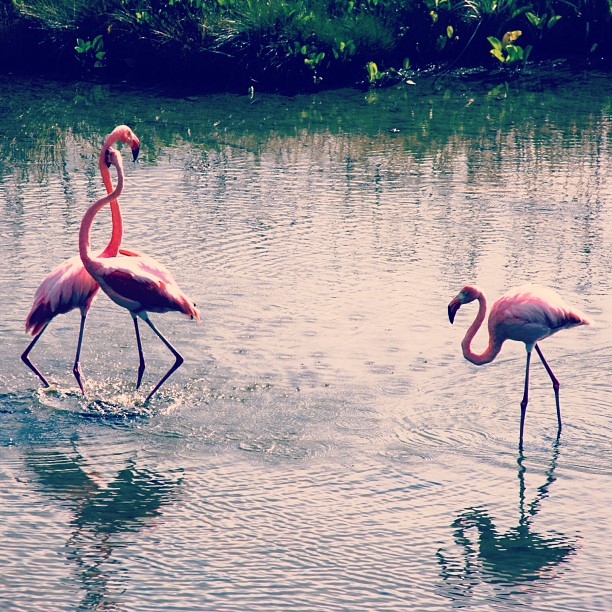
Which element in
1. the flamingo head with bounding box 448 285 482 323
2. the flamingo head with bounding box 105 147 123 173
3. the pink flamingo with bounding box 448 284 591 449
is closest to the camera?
the flamingo head with bounding box 448 285 482 323

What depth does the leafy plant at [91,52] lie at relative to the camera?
13.1 meters

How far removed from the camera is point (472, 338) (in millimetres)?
5750

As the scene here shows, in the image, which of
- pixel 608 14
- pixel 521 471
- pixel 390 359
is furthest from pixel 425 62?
pixel 521 471

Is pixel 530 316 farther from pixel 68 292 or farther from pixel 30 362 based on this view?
pixel 30 362

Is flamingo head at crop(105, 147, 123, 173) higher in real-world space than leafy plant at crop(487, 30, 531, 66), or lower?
lower

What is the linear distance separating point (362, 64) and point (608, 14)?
9.12ft

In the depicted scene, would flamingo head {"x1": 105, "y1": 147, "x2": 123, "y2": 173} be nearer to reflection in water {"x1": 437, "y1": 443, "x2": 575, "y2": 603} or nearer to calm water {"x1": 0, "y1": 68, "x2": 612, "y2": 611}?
calm water {"x1": 0, "y1": 68, "x2": 612, "y2": 611}

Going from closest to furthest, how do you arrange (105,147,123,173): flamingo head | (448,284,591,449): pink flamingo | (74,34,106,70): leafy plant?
(448,284,591,449): pink flamingo, (105,147,123,173): flamingo head, (74,34,106,70): leafy plant

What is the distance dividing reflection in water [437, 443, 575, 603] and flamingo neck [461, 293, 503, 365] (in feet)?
3.33

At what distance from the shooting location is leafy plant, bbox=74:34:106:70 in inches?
514

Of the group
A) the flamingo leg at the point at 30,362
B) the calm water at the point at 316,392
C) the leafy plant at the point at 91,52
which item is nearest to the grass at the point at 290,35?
the leafy plant at the point at 91,52

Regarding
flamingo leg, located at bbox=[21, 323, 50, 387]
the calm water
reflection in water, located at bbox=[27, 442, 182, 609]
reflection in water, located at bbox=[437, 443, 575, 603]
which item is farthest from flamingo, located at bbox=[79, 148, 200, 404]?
reflection in water, located at bbox=[437, 443, 575, 603]

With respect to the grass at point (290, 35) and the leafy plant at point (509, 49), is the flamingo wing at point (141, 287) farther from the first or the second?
the leafy plant at point (509, 49)

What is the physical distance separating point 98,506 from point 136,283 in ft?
4.45
